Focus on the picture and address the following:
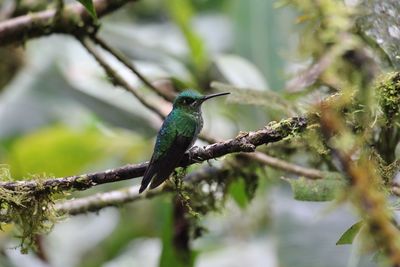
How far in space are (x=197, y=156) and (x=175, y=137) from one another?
0.77 feet

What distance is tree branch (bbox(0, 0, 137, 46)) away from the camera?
2.96m

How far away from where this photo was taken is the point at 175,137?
86.0 inches

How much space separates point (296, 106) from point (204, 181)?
0.59 m

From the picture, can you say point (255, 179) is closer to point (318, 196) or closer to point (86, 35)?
point (318, 196)

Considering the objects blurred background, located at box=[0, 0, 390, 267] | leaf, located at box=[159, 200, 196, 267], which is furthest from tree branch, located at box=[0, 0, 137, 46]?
leaf, located at box=[159, 200, 196, 267]

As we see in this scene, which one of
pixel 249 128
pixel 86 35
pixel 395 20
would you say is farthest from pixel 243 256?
pixel 395 20

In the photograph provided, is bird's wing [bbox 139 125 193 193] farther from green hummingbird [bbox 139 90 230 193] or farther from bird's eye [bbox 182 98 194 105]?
bird's eye [bbox 182 98 194 105]

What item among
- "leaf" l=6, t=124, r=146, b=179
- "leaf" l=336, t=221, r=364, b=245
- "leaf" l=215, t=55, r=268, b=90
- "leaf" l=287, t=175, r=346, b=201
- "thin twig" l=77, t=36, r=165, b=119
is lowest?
"leaf" l=6, t=124, r=146, b=179

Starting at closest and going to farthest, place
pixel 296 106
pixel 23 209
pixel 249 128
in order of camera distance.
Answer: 1. pixel 23 209
2. pixel 296 106
3. pixel 249 128

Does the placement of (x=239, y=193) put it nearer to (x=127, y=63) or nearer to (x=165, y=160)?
(x=127, y=63)

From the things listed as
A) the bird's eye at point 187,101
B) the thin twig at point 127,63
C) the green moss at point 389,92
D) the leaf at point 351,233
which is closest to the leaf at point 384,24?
the green moss at point 389,92

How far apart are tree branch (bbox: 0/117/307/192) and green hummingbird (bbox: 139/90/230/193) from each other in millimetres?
47

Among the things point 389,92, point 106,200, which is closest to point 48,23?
point 106,200

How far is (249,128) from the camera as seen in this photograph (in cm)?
348
